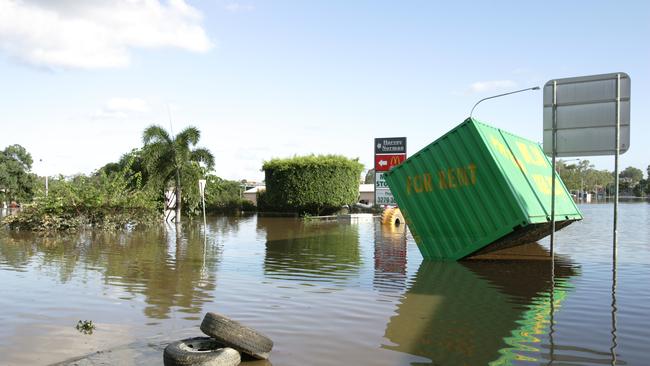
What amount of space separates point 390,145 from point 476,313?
67.8 feet

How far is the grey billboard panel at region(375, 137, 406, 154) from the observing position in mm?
27594

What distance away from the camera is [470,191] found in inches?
476

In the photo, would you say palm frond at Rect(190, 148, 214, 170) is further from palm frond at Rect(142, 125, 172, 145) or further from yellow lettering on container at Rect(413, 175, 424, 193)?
yellow lettering on container at Rect(413, 175, 424, 193)

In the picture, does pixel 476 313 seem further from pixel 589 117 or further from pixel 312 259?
pixel 312 259

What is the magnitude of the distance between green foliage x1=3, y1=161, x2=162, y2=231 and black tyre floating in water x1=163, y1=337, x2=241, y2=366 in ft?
60.4

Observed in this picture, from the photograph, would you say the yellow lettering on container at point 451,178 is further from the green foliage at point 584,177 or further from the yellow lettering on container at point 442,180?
the green foliage at point 584,177

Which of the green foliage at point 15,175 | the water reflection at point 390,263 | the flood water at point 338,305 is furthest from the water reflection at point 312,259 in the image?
the green foliage at point 15,175

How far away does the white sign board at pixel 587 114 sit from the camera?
9.21 meters

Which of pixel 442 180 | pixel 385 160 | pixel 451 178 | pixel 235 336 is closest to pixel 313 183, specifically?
pixel 385 160

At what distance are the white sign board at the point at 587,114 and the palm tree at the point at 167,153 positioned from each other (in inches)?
968

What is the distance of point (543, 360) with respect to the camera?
5.37m

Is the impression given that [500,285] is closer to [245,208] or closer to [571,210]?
[571,210]

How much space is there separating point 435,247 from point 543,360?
25.1 ft

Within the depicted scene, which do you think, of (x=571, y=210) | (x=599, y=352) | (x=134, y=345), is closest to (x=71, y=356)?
(x=134, y=345)
